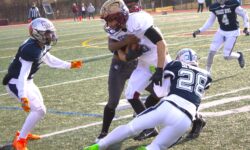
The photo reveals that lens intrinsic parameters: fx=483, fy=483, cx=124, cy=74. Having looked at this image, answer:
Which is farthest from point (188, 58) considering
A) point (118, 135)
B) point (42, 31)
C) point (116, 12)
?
point (42, 31)

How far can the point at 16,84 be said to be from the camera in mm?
5328

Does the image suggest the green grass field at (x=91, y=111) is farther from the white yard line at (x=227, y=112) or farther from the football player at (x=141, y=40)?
the football player at (x=141, y=40)

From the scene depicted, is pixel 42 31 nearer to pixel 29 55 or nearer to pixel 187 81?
pixel 29 55

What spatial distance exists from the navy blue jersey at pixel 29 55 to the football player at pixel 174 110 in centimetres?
145

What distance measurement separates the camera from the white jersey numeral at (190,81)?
4250mm

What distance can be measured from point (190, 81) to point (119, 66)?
129 centimetres

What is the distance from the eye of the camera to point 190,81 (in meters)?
4.27

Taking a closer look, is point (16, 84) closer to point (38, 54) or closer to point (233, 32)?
point (38, 54)

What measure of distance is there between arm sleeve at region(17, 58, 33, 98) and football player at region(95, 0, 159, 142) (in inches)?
35.7

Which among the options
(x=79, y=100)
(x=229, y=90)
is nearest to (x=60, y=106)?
(x=79, y=100)

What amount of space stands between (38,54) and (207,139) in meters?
2.04

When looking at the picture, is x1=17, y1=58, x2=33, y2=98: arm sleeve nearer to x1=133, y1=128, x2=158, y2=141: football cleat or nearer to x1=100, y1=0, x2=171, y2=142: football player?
x1=100, y1=0, x2=171, y2=142: football player

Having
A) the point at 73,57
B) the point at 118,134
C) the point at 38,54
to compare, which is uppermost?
the point at 38,54

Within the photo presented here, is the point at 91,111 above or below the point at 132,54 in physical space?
below
